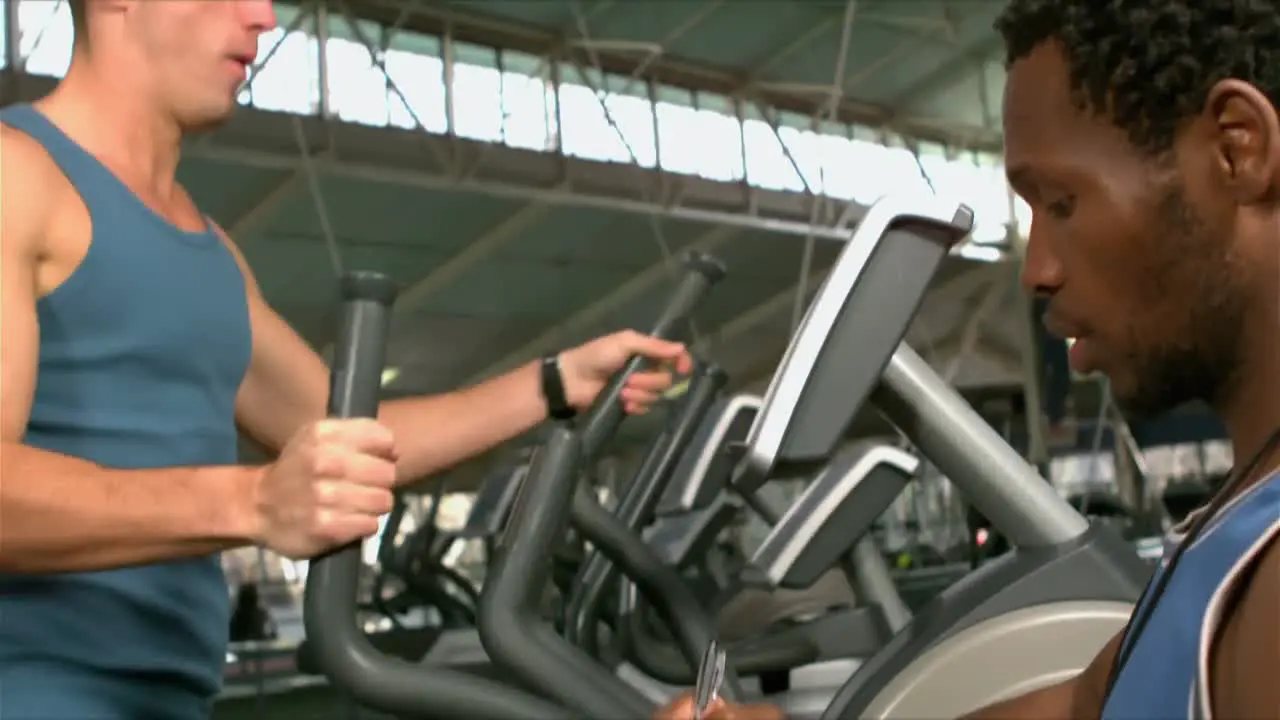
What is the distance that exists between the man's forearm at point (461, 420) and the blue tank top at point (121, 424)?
0.36m

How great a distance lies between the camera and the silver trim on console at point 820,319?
3.73 feet

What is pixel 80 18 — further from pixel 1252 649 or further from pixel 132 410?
pixel 1252 649

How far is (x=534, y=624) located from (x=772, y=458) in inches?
15.8

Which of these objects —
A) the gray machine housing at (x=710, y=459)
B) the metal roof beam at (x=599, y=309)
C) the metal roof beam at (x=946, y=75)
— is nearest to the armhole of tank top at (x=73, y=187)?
the gray machine housing at (x=710, y=459)

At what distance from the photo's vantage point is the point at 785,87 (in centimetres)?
1183

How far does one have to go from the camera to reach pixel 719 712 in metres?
0.98

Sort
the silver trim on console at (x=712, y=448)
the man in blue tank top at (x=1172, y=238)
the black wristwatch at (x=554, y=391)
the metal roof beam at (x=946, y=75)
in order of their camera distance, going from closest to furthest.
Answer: the man in blue tank top at (x=1172, y=238) < the black wristwatch at (x=554, y=391) < the silver trim on console at (x=712, y=448) < the metal roof beam at (x=946, y=75)

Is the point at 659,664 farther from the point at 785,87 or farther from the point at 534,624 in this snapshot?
the point at 785,87

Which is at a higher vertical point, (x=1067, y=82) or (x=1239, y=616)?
(x=1067, y=82)

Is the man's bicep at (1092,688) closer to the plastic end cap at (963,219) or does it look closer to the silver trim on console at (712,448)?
the plastic end cap at (963,219)

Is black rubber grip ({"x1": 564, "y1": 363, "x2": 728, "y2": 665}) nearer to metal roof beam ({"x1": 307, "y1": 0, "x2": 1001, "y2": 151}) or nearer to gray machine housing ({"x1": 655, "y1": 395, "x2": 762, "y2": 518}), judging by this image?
gray machine housing ({"x1": 655, "y1": 395, "x2": 762, "y2": 518})

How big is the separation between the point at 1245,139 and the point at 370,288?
0.59 metres

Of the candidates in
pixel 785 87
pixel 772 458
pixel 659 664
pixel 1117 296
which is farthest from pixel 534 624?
pixel 785 87

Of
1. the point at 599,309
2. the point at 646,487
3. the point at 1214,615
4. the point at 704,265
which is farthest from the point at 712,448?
the point at 599,309
